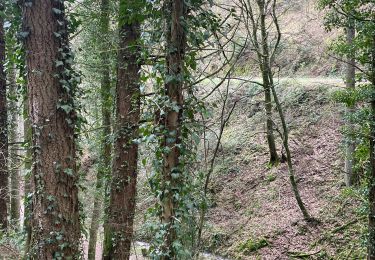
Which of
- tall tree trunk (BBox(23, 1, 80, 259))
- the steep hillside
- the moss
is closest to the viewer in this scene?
tall tree trunk (BBox(23, 1, 80, 259))

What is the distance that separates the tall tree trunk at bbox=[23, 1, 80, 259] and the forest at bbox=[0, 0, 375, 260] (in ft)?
0.04

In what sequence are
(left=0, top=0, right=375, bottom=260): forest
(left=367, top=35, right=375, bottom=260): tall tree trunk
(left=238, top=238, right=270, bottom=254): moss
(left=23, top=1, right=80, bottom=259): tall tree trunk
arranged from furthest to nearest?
(left=238, top=238, right=270, bottom=254): moss → (left=367, top=35, right=375, bottom=260): tall tree trunk → (left=23, top=1, right=80, bottom=259): tall tree trunk → (left=0, top=0, right=375, bottom=260): forest

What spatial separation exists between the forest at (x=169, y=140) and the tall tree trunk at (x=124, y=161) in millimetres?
19

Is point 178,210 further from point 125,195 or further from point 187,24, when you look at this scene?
point 125,195

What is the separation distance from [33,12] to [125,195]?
3070 millimetres

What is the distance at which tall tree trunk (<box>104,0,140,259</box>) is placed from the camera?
610 centimetres

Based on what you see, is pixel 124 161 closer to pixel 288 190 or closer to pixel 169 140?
pixel 169 140

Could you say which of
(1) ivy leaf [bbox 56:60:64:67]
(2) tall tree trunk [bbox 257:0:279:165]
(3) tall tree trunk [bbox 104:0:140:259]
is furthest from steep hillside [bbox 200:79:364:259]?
(1) ivy leaf [bbox 56:60:64:67]

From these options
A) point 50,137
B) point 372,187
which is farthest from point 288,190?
point 50,137

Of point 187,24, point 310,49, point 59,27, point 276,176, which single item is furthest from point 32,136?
point 310,49

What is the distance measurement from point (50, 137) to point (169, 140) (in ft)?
5.54

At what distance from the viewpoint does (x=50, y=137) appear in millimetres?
4434

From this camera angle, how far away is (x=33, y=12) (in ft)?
14.6

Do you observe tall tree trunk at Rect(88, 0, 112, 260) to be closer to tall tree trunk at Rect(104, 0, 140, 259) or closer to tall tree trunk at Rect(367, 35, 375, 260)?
tall tree trunk at Rect(104, 0, 140, 259)
